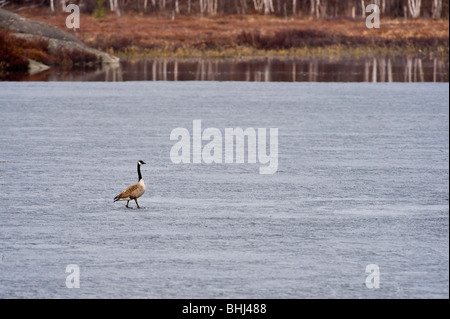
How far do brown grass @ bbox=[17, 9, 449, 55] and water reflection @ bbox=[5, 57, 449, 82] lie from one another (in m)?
7.18

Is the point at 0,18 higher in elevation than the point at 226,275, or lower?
higher

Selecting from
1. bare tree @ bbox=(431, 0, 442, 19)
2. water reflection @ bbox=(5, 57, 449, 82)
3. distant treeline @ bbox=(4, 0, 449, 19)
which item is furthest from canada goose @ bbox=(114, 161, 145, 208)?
bare tree @ bbox=(431, 0, 442, 19)

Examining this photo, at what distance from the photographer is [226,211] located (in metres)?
10.2

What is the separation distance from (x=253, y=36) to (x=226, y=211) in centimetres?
4719

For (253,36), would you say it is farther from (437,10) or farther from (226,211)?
(226,211)

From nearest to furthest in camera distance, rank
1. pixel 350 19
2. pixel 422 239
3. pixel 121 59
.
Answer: pixel 422 239, pixel 121 59, pixel 350 19

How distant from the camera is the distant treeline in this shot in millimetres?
84312

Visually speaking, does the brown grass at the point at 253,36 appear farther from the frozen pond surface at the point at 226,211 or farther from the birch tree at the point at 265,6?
the frozen pond surface at the point at 226,211

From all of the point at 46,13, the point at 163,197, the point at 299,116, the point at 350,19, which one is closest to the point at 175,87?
the point at 299,116

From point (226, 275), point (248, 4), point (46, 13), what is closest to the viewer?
point (226, 275)
